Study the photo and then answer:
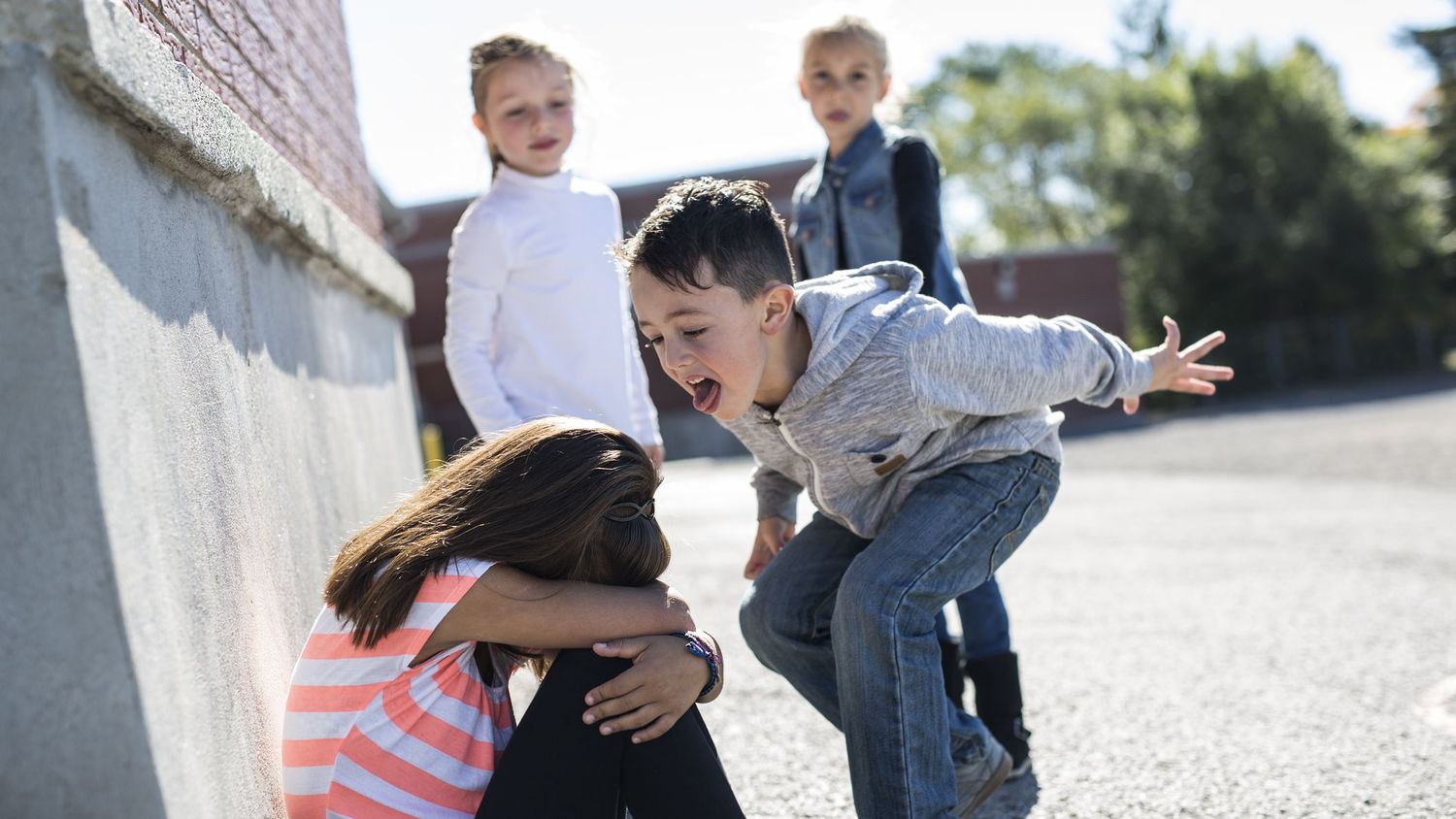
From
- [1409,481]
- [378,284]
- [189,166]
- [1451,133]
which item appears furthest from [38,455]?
[1451,133]

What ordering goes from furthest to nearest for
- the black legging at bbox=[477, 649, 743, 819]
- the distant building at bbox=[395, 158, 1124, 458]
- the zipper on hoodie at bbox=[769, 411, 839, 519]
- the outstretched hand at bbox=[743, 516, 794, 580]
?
the distant building at bbox=[395, 158, 1124, 458], the outstretched hand at bbox=[743, 516, 794, 580], the zipper on hoodie at bbox=[769, 411, 839, 519], the black legging at bbox=[477, 649, 743, 819]

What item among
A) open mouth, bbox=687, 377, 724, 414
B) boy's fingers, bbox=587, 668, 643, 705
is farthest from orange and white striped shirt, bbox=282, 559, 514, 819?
open mouth, bbox=687, 377, 724, 414

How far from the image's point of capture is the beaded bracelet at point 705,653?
223cm

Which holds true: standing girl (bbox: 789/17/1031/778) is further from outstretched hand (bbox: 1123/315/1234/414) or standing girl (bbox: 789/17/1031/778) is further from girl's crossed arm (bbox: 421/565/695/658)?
girl's crossed arm (bbox: 421/565/695/658)

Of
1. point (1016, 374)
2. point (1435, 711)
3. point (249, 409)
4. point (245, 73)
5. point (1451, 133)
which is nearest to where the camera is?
point (249, 409)

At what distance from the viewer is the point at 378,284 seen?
15.9ft

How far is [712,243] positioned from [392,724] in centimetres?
109

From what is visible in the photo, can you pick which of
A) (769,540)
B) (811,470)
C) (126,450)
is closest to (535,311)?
(769,540)

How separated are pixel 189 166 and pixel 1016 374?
5.26ft

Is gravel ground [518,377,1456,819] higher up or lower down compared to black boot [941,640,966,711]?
lower down

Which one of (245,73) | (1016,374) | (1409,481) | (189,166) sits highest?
(245,73)

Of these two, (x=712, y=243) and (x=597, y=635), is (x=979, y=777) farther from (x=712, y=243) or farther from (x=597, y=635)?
(x=712, y=243)

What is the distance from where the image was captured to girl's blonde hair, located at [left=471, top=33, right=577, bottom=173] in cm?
362

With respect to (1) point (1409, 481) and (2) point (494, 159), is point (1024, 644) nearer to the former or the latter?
(2) point (494, 159)
